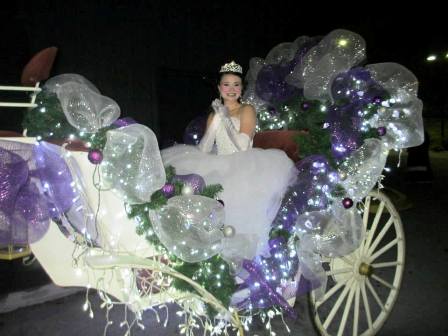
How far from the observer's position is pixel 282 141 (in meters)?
2.73

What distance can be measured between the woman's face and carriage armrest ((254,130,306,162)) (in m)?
0.38

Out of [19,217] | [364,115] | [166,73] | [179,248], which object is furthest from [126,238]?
[166,73]

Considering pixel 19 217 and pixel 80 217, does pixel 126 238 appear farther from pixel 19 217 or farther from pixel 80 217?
pixel 19 217

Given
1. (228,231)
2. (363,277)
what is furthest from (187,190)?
(363,277)

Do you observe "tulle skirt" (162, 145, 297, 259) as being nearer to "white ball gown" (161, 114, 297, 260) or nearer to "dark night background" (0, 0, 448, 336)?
"white ball gown" (161, 114, 297, 260)

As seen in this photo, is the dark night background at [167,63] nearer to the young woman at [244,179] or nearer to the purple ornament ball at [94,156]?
the young woman at [244,179]

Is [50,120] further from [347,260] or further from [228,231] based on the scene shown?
[347,260]

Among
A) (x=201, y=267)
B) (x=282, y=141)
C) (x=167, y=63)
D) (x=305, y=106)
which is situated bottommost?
(x=201, y=267)

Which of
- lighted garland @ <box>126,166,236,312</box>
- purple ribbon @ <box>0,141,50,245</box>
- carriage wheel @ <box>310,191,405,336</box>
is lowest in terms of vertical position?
carriage wheel @ <box>310,191,405,336</box>

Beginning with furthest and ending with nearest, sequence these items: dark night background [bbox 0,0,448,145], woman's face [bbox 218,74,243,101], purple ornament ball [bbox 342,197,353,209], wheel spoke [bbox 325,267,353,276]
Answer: dark night background [bbox 0,0,448,145], woman's face [bbox 218,74,243,101], wheel spoke [bbox 325,267,353,276], purple ornament ball [bbox 342,197,353,209]

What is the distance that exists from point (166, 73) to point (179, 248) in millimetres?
4352

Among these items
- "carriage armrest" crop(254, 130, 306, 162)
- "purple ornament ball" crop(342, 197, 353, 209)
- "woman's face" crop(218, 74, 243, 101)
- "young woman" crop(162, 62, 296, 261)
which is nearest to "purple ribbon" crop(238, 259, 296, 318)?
"young woman" crop(162, 62, 296, 261)

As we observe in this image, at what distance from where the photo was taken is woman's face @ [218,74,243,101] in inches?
113

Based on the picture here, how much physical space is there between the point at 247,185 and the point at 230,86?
3.30 ft
